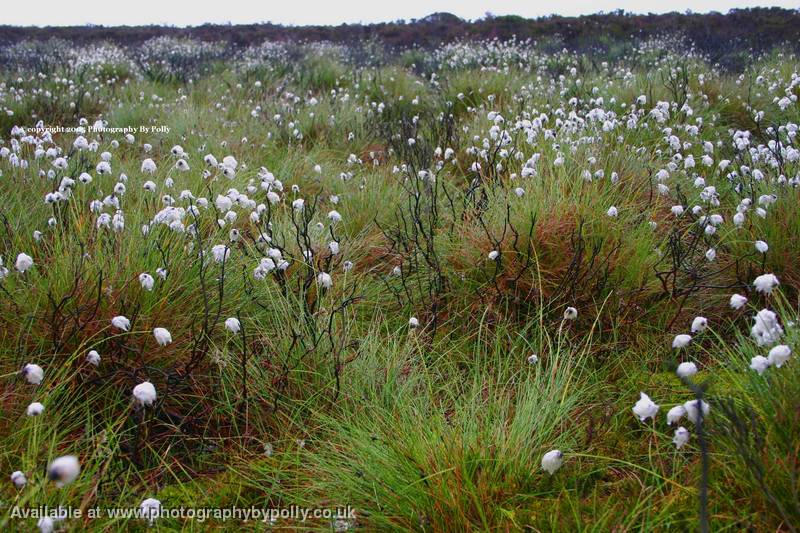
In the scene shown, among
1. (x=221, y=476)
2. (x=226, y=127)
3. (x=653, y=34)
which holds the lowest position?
(x=221, y=476)

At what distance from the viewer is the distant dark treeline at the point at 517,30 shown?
17.5m

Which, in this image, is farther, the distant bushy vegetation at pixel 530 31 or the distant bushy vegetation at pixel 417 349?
the distant bushy vegetation at pixel 530 31

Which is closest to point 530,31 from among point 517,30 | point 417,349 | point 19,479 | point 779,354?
point 517,30

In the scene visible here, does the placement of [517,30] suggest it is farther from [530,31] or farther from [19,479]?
[19,479]

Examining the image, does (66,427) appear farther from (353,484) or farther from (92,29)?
(92,29)

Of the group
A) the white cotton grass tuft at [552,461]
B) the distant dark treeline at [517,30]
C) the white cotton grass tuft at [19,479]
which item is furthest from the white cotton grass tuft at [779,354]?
the distant dark treeline at [517,30]

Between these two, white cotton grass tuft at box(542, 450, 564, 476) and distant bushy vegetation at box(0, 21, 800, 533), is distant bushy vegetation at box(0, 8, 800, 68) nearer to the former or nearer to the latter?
distant bushy vegetation at box(0, 21, 800, 533)

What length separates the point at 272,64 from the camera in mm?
12227

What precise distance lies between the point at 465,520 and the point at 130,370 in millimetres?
1463

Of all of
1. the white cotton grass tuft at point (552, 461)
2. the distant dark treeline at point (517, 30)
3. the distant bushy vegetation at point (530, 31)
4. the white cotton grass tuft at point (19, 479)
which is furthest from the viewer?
the distant dark treeline at point (517, 30)

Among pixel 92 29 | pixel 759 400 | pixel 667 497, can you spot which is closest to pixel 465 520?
pixel 667 497

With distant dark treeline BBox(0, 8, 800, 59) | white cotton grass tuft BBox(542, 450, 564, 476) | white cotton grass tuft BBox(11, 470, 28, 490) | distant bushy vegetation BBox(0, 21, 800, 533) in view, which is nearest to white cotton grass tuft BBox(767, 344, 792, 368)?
distant bushy vegetation BBox(0, 21, 800, 533)

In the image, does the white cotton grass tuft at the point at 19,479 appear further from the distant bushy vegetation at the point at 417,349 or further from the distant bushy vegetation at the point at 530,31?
the distant bushy vegetation at the point at 530,31

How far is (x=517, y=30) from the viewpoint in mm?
21469
